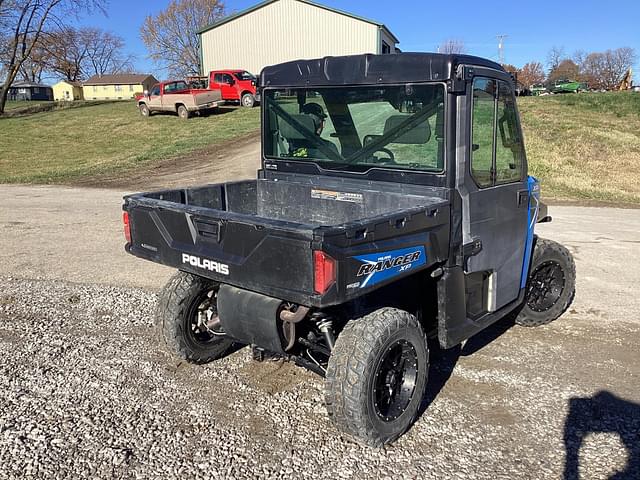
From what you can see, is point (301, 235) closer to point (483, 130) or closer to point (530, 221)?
point (483, 130)

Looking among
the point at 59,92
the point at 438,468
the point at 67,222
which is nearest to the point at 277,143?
the point at 438,468

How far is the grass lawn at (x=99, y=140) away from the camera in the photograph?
18500 mm

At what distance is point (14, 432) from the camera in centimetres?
344

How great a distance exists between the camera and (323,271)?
288 cm

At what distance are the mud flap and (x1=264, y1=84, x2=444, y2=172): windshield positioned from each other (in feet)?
4.04

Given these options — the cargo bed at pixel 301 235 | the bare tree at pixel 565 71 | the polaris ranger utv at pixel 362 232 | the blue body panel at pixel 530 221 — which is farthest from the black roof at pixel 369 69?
the bare tree at pixel 565 71

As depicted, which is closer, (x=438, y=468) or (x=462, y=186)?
(x=438, y=468)

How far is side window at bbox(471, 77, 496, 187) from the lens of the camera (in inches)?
147

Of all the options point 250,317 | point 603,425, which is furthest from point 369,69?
point 603,425

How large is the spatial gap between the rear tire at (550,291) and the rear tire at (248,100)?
23.9 meters

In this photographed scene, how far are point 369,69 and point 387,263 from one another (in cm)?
143

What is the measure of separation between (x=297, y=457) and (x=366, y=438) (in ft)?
1.32

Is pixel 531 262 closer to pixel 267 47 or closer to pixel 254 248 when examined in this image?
pixel 254 248

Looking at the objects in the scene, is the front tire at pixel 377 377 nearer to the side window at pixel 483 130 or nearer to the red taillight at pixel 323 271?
the red taillight at pixel 323 271
